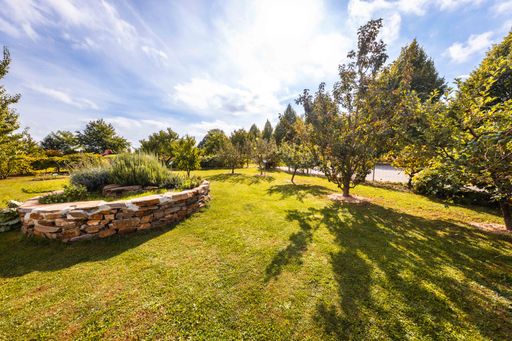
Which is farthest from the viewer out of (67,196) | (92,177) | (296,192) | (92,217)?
(296,192)

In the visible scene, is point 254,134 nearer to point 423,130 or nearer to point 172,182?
point 172,182

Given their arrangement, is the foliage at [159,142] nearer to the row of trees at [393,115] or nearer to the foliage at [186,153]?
the foliage at [186,153]

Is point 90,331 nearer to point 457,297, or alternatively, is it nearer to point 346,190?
point 457,297

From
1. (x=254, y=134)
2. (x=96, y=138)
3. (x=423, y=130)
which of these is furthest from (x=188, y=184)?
(x=96, y=138)

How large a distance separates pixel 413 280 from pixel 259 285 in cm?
269

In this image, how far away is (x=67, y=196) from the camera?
188 inches

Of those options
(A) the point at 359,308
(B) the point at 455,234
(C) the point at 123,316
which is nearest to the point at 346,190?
(B) the point at 455,234

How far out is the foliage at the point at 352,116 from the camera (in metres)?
7.01

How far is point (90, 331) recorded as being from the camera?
6.86 feet

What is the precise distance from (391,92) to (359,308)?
7.69 metres

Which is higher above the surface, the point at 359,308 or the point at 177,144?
the point at 177,144

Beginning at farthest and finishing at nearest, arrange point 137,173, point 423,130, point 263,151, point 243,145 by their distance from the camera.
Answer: point 243,145
point 263,151
point 137,173
point 423,130

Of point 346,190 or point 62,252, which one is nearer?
point 62,252

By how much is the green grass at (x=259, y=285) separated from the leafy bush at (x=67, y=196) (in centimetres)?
91
